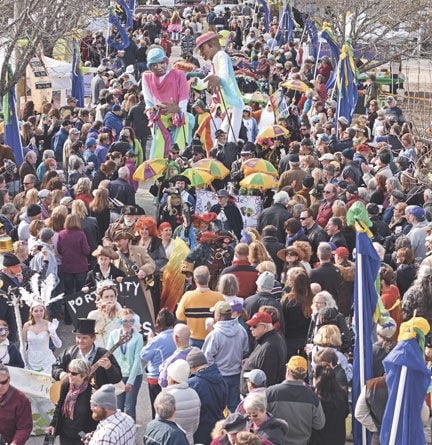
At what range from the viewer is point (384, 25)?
109ft

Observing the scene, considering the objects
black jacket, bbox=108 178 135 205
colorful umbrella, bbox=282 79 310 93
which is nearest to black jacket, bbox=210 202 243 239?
black jacket, bbox=108 178 135 205

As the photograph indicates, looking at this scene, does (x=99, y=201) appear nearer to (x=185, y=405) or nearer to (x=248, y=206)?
(x=248, y=206)

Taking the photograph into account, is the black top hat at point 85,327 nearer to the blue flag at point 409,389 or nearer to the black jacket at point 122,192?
the blue flag at point 409,389

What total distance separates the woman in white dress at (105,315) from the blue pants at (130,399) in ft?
1.53

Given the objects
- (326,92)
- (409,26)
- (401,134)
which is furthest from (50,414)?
(409,26)

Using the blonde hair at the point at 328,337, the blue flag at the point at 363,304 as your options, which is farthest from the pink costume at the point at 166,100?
the blonde hair at the point at 328,337

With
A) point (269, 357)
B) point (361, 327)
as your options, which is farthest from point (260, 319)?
point (361, 327)

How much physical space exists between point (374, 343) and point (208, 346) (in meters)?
1.56

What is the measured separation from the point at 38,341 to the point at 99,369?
6.28 feet

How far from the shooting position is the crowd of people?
9.98 metres

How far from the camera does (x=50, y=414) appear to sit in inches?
458

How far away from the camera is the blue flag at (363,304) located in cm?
1119

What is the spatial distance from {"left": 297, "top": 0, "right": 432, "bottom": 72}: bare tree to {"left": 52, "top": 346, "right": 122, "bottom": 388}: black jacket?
20943 millimetres

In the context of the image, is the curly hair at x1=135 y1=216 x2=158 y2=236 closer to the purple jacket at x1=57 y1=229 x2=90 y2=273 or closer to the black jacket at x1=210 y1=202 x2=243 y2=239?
the purple jacket at x1=57 y1=229 x2=90 y2=273
